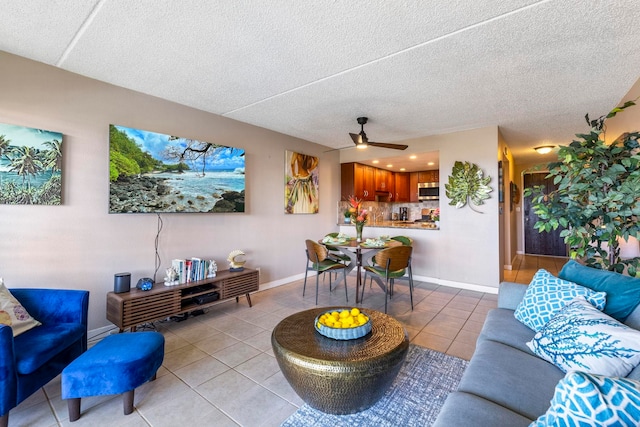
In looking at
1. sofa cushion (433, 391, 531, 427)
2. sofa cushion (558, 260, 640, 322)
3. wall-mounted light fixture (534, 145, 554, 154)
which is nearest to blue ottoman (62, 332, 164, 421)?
sofa cushion (433, 391, 531, 427)

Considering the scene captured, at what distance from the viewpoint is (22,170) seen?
235 cm

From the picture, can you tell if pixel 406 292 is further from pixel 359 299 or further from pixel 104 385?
pixel 104 385

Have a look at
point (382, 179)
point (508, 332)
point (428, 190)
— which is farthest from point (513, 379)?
point (428, 190)

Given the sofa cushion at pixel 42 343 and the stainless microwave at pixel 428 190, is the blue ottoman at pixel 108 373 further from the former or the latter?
the stainless microwave at pixel 428 190

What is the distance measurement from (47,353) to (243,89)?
2.63 metres

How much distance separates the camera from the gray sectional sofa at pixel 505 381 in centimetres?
106

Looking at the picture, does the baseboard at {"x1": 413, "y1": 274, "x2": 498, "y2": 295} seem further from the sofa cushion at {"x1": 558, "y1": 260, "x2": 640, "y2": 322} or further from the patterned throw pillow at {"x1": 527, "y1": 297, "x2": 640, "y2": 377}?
the patterned throw pillow at {"x1": 527, "y1": 297, "x2": 640, "y2": 377}

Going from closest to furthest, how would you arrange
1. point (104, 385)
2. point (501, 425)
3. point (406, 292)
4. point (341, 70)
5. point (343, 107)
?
point (501, 425), point (104, 385), point (341, 70), point (343, 107), point (406, 292)

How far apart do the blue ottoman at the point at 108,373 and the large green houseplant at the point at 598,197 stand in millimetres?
2903

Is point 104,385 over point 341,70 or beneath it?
beneath

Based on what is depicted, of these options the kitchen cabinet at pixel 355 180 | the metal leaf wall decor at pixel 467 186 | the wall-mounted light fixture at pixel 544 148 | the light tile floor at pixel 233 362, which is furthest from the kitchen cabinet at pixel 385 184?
the light tile floor at pixel 233 362

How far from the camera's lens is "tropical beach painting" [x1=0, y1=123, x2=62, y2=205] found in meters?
2.29

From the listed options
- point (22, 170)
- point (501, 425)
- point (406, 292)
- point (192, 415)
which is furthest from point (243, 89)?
point (406, 292)

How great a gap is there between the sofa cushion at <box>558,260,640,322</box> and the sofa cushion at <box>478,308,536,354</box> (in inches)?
16.9
